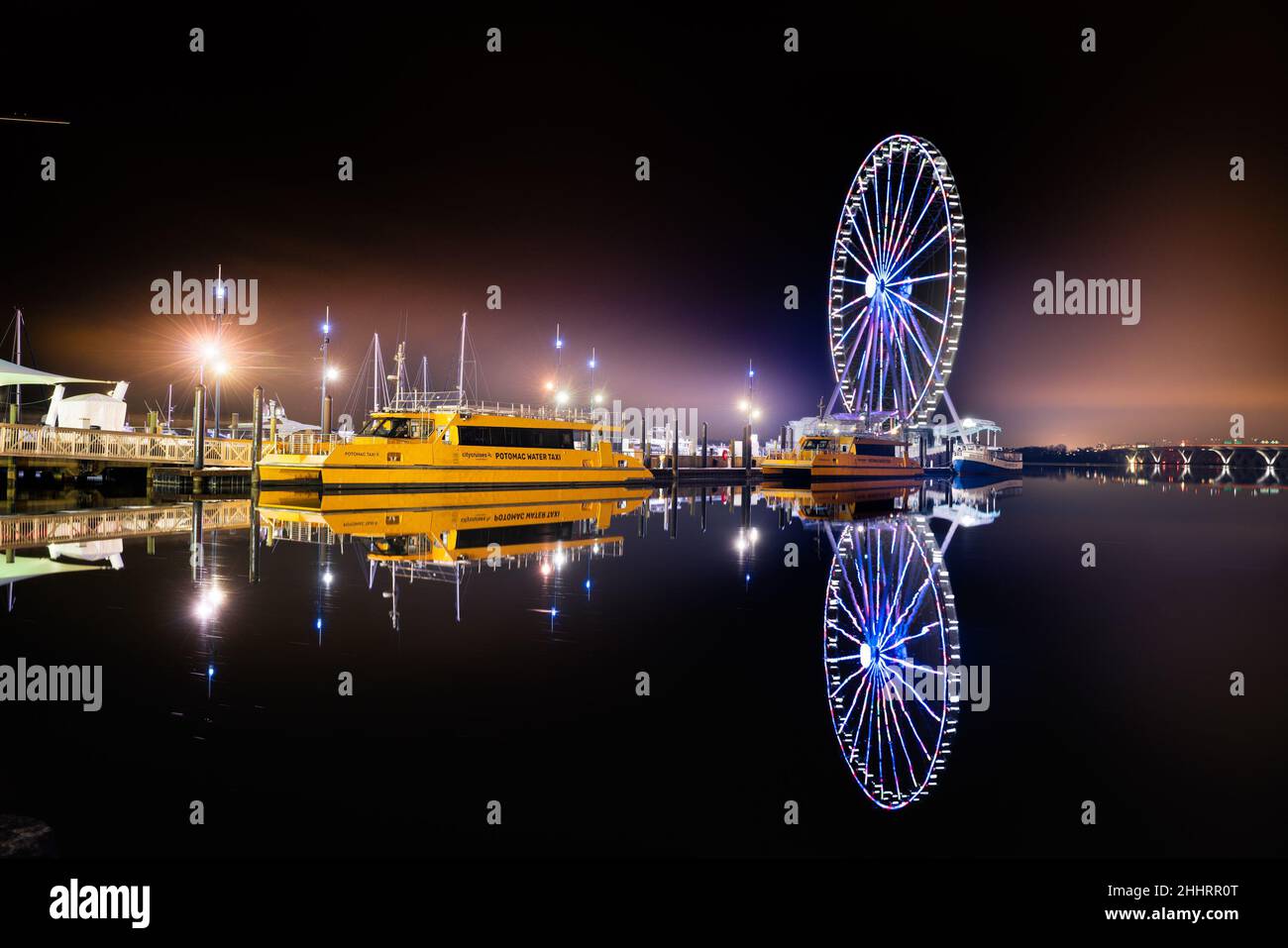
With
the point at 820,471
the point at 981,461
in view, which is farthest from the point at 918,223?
the point at 981,461

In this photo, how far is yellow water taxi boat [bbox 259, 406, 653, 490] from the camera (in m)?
28.0

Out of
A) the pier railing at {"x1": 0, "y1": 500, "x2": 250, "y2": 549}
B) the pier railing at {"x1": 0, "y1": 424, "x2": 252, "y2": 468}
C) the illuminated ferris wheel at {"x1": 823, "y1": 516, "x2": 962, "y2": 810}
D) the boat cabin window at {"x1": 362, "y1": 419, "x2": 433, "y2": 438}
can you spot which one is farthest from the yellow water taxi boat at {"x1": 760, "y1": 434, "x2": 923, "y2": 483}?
the illuminated ferris wheel at {"x1": 823, "y1": 516, "x2": 962, "y2": 810}

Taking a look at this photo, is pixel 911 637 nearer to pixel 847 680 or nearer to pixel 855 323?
pixel 847 680

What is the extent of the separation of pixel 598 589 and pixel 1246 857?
25.2 ft

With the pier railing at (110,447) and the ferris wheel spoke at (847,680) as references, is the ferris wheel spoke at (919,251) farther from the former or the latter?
the ferris wheel spoke at (847,680)

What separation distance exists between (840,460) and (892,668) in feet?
151

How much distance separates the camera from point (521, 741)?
4953 mm

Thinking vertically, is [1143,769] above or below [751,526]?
below

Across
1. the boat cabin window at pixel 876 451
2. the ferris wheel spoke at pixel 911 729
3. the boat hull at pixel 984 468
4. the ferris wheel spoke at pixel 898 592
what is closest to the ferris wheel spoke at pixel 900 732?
the ferris wheel spoke at pixel 911 729

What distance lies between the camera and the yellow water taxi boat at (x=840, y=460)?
50.2 m

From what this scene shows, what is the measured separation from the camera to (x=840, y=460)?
52250 mm
